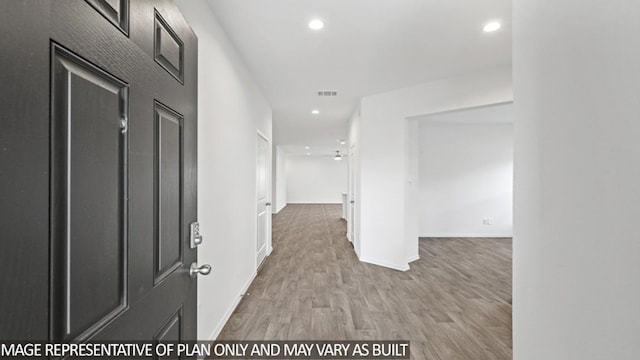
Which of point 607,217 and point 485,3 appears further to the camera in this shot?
point 485,3

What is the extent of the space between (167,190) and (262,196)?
3.42 meters

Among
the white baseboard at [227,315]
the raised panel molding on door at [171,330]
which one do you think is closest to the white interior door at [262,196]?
the white baseboard at [227,315]

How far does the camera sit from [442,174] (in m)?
6.18

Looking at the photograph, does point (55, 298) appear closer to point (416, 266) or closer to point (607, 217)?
point (607, 217)

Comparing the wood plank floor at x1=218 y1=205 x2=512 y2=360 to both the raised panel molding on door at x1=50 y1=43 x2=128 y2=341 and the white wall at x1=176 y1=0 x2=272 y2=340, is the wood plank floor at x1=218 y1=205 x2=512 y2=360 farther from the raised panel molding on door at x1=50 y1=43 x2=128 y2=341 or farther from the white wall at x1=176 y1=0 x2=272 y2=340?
the raised panel molding on door at x1=50 y1=43 x2=128 y2=341

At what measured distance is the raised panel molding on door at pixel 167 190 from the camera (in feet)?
2.77

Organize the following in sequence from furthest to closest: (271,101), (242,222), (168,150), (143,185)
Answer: (271,101)
(242,222)
(168,150)
(143,185)

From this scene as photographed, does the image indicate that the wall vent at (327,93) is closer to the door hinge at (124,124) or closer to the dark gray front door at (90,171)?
the dark gray front door at (90,171)

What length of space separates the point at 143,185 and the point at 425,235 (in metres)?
6.25

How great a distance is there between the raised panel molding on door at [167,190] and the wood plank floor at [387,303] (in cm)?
166

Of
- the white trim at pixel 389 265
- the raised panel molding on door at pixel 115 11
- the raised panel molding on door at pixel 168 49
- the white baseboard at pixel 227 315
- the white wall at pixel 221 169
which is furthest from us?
the white trim at pixel 389 265

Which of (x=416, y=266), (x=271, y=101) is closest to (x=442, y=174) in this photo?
(x=416, y=266)

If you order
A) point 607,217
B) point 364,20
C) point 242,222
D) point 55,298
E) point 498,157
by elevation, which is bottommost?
point 242,222

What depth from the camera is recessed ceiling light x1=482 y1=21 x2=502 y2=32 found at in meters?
2.25
